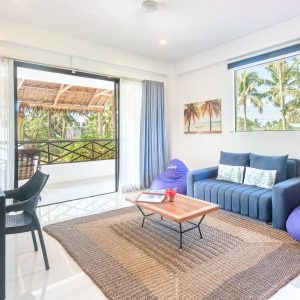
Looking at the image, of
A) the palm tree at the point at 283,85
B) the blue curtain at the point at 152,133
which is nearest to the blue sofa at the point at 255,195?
the palm tree at the point at 283,85

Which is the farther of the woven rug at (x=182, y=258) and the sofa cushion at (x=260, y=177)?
the sofa cushion at (x=260, y=177)

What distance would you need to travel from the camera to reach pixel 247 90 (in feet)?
13.5

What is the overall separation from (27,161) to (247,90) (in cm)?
445

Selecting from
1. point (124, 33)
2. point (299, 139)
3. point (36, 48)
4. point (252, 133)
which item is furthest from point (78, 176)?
point (299, 139)

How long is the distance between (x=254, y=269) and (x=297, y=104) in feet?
8.39

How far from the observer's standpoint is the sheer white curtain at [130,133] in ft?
15.3

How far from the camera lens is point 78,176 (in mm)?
6059

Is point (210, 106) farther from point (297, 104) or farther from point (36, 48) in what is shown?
point (36, 48)

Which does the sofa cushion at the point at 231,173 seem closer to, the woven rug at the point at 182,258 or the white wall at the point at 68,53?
the woven rug at the point at 182,258

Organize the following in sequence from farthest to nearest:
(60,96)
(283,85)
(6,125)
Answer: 1. (60,96)
2. (283,85)
3. (6,125)

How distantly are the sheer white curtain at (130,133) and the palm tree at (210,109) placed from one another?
4.16ft

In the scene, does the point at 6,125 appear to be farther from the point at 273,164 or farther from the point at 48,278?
the point at 273,164

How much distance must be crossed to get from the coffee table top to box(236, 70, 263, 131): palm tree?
82.2 inches

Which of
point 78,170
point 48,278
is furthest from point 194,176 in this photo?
point 78,170
